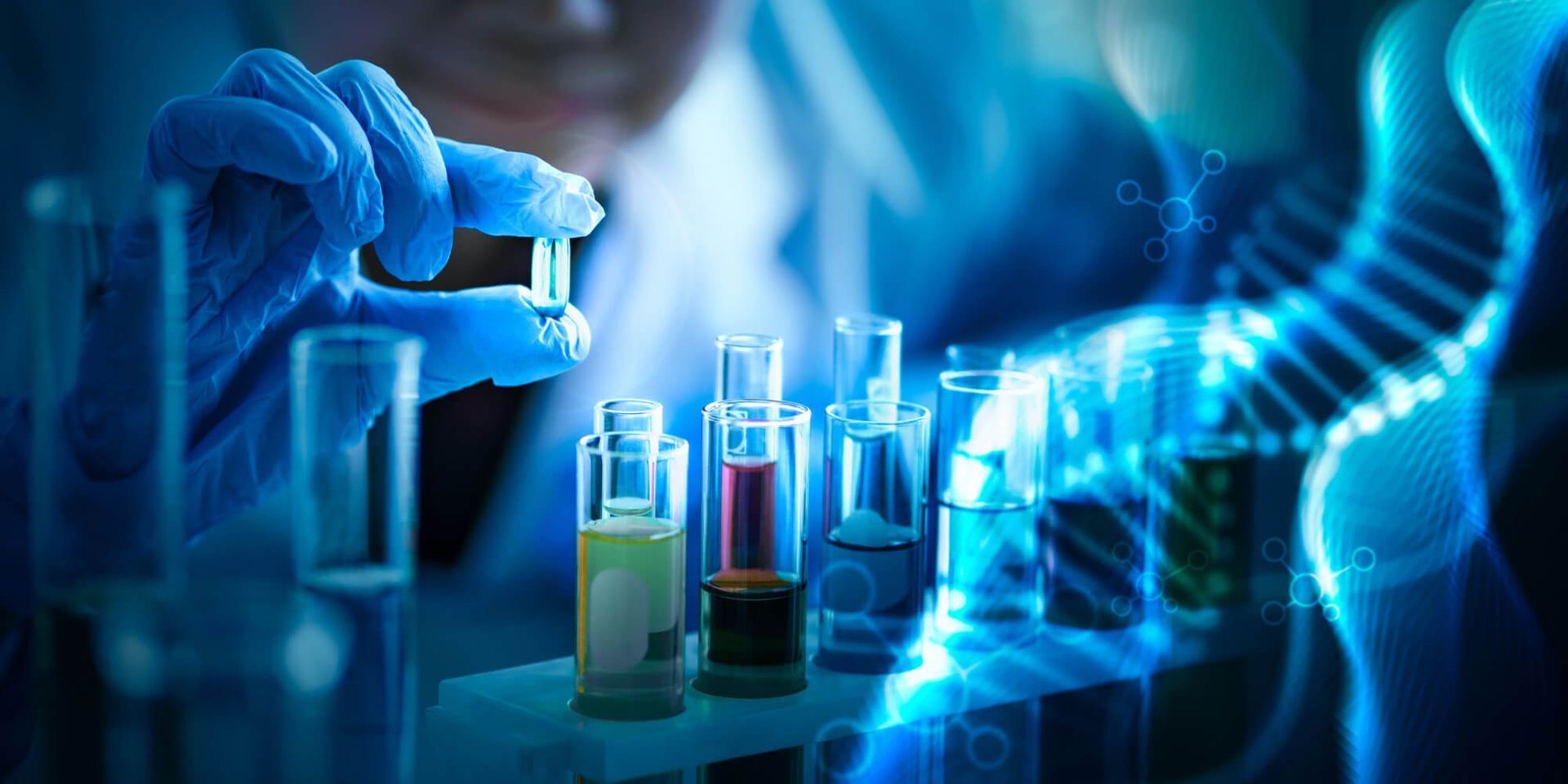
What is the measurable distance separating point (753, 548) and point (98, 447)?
1.76 ft

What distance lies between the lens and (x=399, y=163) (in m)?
1.17

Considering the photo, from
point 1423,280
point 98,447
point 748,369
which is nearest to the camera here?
point 98,447

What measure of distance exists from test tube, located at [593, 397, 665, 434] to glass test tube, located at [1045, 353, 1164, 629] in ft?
1.47

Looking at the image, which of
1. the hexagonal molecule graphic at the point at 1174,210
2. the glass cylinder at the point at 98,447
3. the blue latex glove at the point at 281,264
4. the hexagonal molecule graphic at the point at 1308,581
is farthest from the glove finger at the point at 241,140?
the hexagonal molecule graphic at the point at 1308,581

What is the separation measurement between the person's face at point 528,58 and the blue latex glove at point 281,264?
0.24 ft

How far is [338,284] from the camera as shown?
1.28 metres

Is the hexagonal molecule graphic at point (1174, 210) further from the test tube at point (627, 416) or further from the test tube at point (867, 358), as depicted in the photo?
the test tube at point (627, 416)

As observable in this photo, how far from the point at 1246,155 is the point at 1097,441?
549 mm

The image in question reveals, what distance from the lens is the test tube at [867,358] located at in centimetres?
148

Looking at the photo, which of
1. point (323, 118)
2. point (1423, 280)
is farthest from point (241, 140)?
point (1423, 280)

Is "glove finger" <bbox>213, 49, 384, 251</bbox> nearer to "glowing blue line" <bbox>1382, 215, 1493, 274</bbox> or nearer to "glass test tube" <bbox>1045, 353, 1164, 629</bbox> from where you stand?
"glass test tube" <bbox>1045, 353, 1164, 629</bbox>

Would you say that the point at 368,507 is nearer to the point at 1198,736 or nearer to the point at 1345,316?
the point at 1198,736

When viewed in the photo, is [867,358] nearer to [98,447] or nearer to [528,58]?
[528,58]

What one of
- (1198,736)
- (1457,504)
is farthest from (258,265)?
(1457,504)
